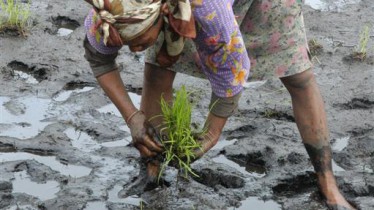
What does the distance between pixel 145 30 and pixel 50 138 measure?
1.83 metres

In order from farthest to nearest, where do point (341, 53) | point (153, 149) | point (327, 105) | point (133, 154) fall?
point (341, 53) → point (327, 105) → point (133, 154) → point (153, 149)

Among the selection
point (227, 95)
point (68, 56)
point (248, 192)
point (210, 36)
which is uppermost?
point (210, 36)

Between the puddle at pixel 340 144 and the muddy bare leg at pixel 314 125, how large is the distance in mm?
663

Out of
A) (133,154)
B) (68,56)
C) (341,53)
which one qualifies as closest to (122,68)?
(68,56)

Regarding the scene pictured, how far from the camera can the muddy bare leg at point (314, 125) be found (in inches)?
153

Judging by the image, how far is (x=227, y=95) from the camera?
11.2 ft

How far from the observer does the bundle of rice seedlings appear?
375 cm

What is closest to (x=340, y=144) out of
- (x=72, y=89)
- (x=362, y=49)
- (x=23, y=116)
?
(x=362, y=49)

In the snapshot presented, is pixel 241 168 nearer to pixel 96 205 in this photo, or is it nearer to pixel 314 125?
pixel 314 125

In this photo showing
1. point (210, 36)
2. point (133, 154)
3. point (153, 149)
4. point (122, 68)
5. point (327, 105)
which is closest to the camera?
point (210, 36)

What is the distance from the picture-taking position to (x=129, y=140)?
4.69 meters

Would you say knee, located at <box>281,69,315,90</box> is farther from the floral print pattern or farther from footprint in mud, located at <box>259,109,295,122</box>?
footprint in mud, located at <box>259,109,295,122</box>

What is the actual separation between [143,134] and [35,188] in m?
0.92

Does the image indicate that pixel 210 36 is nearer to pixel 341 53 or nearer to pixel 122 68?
pixel 122 68
